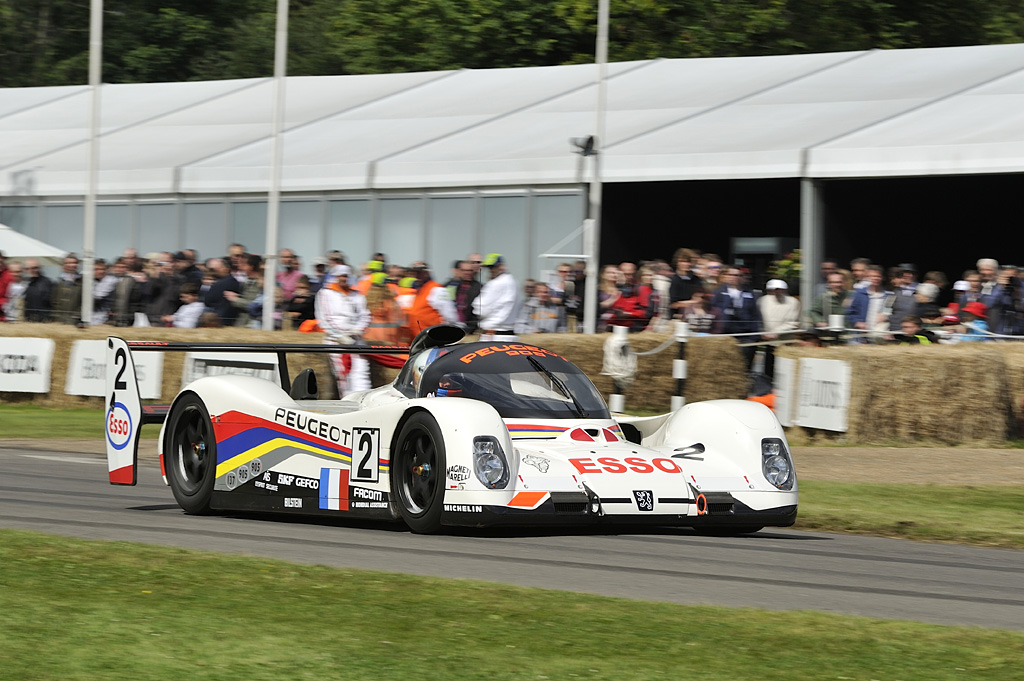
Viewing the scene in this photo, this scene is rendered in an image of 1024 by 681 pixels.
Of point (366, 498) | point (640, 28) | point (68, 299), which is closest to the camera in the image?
point (366, 498)

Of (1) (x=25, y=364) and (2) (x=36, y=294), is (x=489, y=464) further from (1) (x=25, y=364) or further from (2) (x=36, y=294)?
(2) (x=36, y=294)

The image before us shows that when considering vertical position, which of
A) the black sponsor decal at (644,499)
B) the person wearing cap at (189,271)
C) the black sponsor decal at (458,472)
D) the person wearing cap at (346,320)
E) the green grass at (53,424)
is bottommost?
the green grass at (53,424)

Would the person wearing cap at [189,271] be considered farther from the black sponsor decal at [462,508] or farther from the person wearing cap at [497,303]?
the black sponsor decal at [462,508]

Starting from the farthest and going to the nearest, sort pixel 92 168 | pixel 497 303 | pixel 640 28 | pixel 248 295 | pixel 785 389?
pixel 640 28 < pixel 92 168 < pixel 248 295 < pixel 497 303 < pixel 785 389

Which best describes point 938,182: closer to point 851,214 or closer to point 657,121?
point 851,214

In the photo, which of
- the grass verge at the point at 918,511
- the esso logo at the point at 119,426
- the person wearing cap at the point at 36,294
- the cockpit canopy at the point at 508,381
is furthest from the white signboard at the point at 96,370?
the cockpit canopy at the point at 508,381

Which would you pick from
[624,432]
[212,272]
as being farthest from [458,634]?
[212,272]

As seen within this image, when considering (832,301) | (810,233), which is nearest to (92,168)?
(810,233)

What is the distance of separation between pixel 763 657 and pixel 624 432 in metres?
4.62

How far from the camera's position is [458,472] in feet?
27.8

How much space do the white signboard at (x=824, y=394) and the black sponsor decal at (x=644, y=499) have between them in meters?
7.60

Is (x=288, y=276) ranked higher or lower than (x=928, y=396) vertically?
higher

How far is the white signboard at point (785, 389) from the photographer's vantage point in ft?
54.1

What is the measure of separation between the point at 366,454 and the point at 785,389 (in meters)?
8.25
